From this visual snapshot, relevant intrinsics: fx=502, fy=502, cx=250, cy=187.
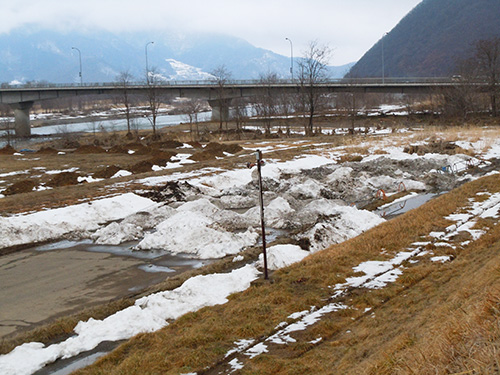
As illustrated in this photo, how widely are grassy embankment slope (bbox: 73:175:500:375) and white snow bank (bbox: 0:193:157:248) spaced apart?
398 inches

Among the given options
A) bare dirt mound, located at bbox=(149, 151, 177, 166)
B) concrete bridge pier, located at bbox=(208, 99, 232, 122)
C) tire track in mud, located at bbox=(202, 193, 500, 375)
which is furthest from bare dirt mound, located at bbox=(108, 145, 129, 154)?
tire track in mud, located at bbox=(202, 193, 500, 375)

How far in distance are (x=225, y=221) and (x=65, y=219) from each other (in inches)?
244

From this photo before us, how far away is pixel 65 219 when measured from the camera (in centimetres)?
1939

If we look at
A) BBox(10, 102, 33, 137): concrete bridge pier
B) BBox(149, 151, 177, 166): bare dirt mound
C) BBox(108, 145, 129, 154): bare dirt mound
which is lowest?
BBox(149, 151, 177, 166): bare dirt mound

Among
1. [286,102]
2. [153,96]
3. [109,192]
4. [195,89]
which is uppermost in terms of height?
[195,89]

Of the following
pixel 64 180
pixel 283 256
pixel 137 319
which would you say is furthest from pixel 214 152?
pixel 137 319

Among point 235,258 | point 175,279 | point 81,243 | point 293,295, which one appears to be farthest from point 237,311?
point 81,243

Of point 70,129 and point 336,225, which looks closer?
point 336,225

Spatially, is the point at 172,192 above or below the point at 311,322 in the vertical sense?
above

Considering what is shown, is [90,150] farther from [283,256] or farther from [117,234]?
[283,256]

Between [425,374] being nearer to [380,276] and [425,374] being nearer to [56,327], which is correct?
[380,276]

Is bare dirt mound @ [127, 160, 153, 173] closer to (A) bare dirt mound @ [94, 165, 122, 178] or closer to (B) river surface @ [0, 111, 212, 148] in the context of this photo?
(A) bare dirt mound @ [94, 165, 122, 178]

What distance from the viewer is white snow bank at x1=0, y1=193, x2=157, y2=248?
57.9ft

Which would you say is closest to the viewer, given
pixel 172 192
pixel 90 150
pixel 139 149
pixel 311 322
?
pixel 311 322
